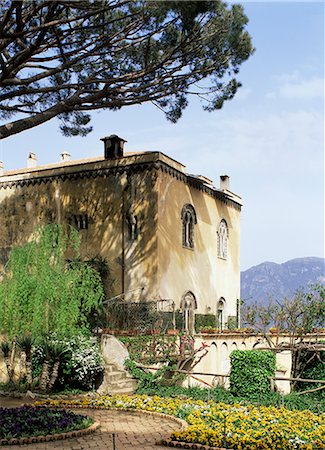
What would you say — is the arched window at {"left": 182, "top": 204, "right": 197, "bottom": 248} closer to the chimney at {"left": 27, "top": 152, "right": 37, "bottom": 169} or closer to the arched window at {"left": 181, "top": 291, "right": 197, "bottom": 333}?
the arched window at {"left": 181, "top": 291, "right": 197, "bottom": 333}

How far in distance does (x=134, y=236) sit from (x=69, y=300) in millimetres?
7116

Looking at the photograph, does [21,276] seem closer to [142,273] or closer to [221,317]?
[142,273]

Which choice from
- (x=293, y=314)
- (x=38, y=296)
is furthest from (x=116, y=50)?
(x=293, y=314)

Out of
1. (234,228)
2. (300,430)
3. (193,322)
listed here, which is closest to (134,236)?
(193,322)

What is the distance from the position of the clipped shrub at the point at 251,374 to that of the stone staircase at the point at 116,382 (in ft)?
8.68

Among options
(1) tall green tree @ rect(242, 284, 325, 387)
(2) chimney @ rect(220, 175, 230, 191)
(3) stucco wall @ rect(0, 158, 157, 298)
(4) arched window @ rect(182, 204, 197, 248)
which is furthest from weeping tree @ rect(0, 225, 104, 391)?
(2) chimney @ rect(220, 175, 230, 191)

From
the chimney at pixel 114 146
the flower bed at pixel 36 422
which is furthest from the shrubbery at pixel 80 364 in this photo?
the chimney at pixel 114 146

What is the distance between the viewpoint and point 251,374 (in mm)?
14734

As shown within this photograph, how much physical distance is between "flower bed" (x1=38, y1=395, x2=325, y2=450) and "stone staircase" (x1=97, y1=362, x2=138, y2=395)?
142 cm

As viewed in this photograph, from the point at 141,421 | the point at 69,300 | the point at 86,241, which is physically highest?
the point at 86,241

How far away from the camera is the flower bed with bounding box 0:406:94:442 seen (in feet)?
30.6

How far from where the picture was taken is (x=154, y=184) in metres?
22.6

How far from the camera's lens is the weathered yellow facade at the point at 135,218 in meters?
22.6

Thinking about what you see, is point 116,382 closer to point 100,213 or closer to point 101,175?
point 100,213
